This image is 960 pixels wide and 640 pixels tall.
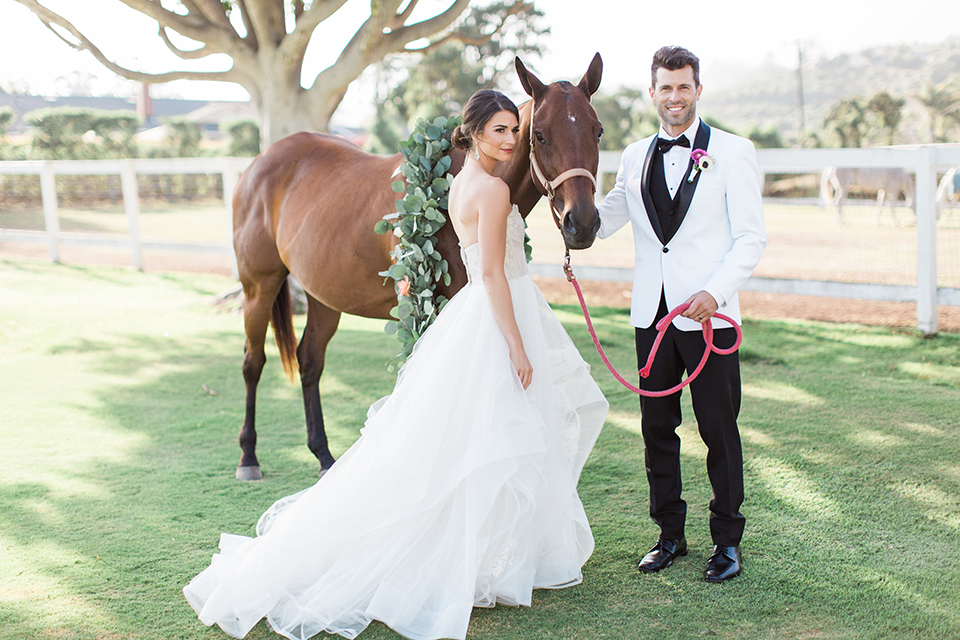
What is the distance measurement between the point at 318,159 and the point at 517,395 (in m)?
2.46

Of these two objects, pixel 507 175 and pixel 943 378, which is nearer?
pixel 507 175

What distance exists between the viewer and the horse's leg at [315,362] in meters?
4.16

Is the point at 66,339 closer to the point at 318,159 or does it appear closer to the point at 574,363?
the point at 318,159

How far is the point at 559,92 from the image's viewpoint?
2.60 m

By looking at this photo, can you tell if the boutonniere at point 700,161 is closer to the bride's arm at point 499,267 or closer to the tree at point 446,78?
the bride's arm at point 499,267

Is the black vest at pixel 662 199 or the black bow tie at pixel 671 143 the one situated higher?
the black bow tie at pixel 671 143

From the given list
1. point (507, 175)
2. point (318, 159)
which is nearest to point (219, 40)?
point (318, 159)

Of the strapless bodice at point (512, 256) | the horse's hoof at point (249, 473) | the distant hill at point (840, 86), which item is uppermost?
the distant hill at point (840, 86)

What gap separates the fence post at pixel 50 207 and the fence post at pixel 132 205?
5.63 feet

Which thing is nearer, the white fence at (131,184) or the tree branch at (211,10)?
the tree branch at (211,10)

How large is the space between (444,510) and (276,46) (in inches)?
263

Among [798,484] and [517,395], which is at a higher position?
[517,395]

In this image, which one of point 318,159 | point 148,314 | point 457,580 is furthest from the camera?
point 148,314

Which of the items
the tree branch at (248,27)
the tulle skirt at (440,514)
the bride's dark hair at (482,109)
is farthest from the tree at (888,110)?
the tulle skirt at (440,514)
